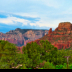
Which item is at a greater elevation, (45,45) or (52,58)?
(45,45)

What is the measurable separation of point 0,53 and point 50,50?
12.9 meters

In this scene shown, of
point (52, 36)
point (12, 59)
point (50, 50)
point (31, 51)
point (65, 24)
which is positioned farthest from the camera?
point (65, 24)

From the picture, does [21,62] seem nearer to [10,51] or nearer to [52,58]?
[10,51]

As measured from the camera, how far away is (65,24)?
6142 inches

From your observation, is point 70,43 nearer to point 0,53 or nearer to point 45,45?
point 45,45

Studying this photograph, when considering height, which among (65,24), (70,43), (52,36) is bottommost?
(70,43)

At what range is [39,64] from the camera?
2203cm

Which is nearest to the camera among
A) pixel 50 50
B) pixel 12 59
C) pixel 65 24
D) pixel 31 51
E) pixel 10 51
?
pixel 12 59

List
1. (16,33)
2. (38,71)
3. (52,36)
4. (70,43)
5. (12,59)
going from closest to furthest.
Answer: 1. (38,71)
2. (12,59)
3. (70,43)
4. (52,36)
5. (16,33)

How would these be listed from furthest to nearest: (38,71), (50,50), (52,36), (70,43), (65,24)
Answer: (65,24)
(52,36)
(70,43)
(50,50)
(38,71)

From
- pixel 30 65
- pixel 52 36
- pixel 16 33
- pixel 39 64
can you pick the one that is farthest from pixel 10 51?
pixel 16 33

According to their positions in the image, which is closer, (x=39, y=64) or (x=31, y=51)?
(x=39, y=64)

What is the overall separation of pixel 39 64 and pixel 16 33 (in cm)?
17481

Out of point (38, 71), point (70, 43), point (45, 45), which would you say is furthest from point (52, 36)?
point (38, 71)
